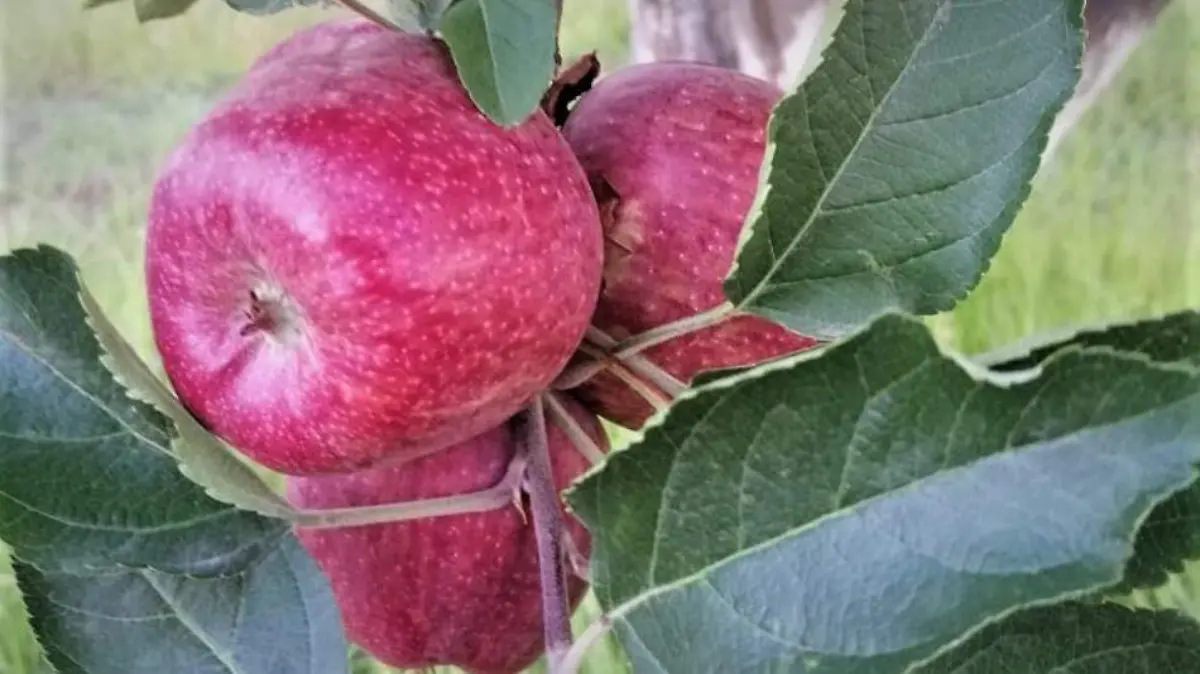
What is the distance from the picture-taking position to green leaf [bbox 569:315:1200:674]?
266mm

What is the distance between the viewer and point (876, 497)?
0.95 feet

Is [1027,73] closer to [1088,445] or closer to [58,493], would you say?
[1088,445]

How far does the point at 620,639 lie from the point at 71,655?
0.18 meters

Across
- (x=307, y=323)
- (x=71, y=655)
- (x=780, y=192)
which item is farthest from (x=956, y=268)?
(x=71, y=655)

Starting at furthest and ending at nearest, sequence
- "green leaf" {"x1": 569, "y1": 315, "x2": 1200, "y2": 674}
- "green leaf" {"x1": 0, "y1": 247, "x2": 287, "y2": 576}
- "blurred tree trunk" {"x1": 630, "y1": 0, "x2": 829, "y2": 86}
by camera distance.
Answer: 1. "blurred tree trunk" {"x1": 630, "y1": 0, "x2": 829, "y2": 86}
2. "green leaf" {"x1": 0, "y1": 247, "x2": 287, "y2": 576}
3. "green leaf" {"x1": 569, "y1": 315, "x2": 1200, "y2": 674}

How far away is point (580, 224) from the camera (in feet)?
1.19

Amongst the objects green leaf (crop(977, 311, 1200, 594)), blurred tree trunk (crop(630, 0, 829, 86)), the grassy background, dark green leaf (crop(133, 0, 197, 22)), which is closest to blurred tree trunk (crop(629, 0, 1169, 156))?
blurred tree trunk (crop(630, 0, 829, 86))

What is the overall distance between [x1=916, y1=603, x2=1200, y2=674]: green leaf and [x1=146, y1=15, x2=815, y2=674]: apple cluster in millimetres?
119

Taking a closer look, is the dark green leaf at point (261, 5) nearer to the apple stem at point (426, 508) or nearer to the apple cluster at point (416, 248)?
the apple cluster at point (416, 248)

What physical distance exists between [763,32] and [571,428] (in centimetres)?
60

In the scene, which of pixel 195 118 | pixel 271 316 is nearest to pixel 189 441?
pixel 271 316

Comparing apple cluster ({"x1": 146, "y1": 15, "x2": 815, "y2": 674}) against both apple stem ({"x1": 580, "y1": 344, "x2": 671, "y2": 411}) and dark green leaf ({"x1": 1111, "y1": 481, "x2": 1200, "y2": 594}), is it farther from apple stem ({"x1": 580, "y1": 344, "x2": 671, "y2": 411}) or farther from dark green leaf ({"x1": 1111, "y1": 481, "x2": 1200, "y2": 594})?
dark green leaf ({"x1": 1111, "y1": 481, "x2": 1200, "y2": 594})

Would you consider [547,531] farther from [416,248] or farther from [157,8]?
[157,8]

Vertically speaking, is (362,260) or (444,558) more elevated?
(362,260)
